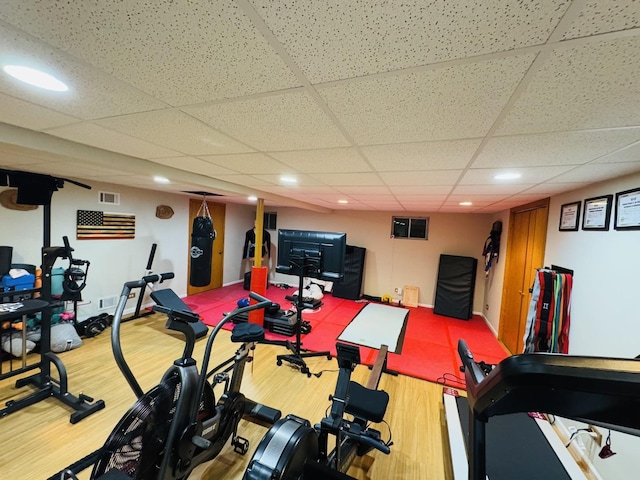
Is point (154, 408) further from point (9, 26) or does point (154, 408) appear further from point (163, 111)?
point (9, 26)

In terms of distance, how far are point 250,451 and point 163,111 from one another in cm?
249

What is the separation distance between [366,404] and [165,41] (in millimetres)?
2432

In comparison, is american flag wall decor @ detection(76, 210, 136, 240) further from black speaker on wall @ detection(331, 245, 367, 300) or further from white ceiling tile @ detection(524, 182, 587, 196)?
white ceiling tile @ detection(524, 182, 587, 196)

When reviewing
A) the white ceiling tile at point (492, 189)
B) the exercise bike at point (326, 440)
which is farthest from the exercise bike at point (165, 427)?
the white ceiling tile at point (492, 189)

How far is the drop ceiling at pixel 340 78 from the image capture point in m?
0.62

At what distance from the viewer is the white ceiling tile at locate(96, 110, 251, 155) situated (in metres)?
1.34

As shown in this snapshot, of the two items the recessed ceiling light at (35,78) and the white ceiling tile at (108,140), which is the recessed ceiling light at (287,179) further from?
the recessed ceiling light at (35,78)

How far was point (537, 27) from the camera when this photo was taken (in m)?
0.61

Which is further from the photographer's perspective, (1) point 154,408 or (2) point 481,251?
(2) point 481,251

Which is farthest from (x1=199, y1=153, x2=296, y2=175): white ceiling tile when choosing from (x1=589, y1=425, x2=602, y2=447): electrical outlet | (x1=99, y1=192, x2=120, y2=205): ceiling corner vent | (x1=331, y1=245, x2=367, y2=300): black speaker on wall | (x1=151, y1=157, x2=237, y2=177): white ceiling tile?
(x1=331, y1=245, x2=367, y2=300): black speaker on wall

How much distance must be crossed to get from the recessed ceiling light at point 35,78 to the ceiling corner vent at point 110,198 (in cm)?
414

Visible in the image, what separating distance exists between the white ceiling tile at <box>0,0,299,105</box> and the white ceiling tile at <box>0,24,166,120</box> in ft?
0.24

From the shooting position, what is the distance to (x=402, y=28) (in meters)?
0.64

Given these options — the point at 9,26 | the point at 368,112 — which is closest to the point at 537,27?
the point at 368,112
